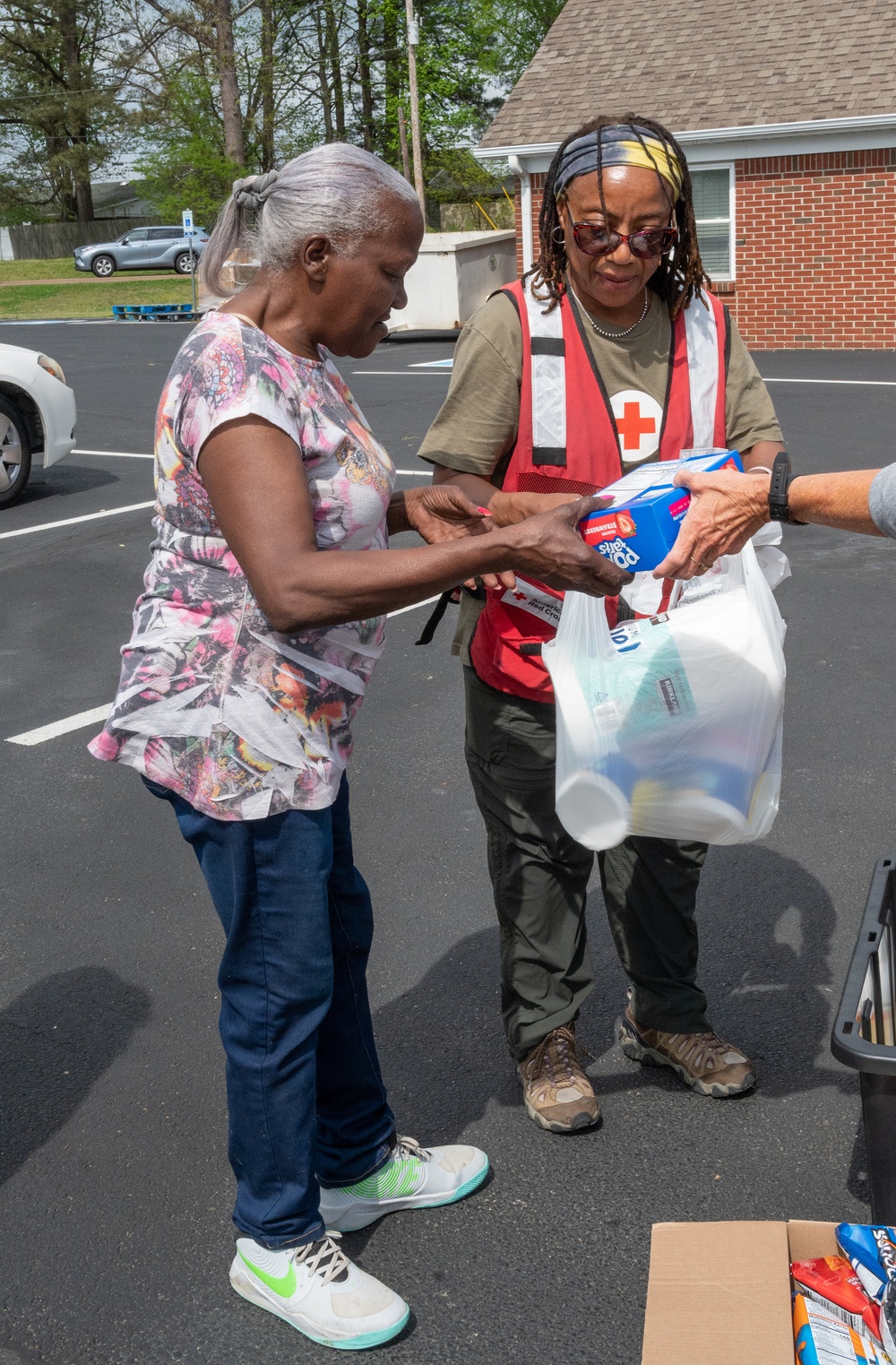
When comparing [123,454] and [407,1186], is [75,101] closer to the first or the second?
[123,454]

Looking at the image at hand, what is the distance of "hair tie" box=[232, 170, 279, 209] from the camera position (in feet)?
6.72

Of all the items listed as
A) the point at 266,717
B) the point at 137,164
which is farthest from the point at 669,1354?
the point at 137,164

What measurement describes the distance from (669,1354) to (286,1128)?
74cm

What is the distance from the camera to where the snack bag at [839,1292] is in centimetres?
188

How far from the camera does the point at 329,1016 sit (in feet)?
8.21

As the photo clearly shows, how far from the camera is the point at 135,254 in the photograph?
128ft

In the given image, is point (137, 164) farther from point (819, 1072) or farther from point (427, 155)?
point (819, 1072)

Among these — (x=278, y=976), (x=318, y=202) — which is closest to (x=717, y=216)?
(x=318, y=202)

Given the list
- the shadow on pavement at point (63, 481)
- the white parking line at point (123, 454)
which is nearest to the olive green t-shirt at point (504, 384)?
the shadow on pavement at point (63, 481)

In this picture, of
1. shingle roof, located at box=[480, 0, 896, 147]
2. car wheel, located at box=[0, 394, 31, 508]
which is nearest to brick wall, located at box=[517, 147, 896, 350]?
shingle roof, located at box=[480, 0, 896, 147]

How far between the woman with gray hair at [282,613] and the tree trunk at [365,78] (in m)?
42.1

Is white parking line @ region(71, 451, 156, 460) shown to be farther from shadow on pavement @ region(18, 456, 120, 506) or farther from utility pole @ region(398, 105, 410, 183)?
utility pole @ region(398, 105, 410, 183)

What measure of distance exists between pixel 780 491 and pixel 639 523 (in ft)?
1.14

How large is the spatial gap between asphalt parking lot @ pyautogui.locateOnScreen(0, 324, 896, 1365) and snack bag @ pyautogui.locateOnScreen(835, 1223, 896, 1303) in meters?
0.53
